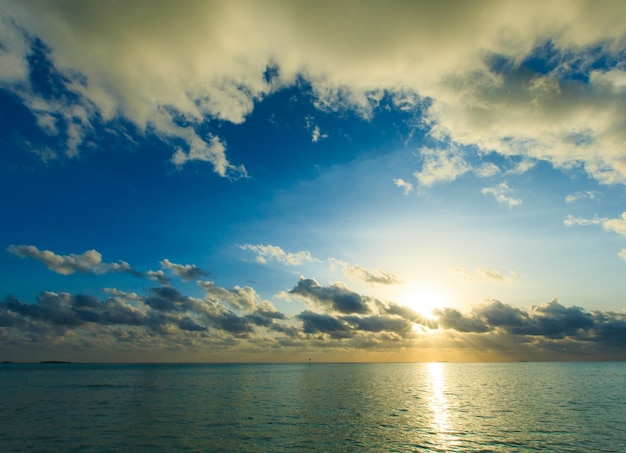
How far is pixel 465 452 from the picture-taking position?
130 feet

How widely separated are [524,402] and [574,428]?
3088 centimetres

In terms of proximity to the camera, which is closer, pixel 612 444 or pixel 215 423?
pixel 612 444

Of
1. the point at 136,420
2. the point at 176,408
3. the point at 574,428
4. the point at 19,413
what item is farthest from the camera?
the point at 176,408

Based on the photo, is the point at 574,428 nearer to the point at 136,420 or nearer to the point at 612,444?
the point at 612,444

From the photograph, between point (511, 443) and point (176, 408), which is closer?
point (511, 443)

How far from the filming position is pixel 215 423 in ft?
175

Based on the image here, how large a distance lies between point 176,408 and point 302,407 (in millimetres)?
23355

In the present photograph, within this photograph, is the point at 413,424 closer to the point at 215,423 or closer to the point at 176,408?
the point at 215,423

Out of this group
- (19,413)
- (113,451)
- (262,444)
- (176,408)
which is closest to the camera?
(113,451)

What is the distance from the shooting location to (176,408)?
68.1 m

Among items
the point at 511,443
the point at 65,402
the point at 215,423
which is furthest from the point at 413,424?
the point at 65,402

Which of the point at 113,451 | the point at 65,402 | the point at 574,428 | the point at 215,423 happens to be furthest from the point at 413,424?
the point at 65,402

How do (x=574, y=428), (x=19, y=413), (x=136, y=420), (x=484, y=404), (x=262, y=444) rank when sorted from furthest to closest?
1. (x=484, y=404)
2. (x=19, y=413)
3. (x=136, y=420)
4. (x=574, y=428)
5. (x=262, y=444)

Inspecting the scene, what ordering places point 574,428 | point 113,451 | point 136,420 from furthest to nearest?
point 136,420 < point 574,428 < point 113,451
